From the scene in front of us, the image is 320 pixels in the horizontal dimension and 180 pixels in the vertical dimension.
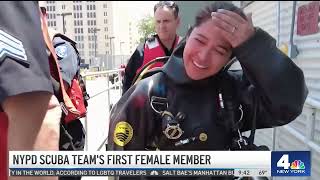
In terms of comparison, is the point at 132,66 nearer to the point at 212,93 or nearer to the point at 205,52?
the point at 212,93

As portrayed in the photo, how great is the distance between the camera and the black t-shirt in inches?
27.9

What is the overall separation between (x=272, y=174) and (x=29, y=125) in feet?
1.58

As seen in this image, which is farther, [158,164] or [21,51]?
[158,164]

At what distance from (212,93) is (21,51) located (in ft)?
2.25

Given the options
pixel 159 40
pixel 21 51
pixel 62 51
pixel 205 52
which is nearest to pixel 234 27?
pixel 205 52

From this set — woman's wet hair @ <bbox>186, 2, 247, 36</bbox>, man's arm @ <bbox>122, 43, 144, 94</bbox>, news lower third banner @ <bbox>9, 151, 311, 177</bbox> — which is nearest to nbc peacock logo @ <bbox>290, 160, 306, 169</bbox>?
news lower third banner @ <bbox>9, 151, 311, 177</bbox>

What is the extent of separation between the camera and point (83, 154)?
842mm

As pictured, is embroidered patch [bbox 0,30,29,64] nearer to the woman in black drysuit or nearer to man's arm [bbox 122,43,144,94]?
the woman in black drysuit

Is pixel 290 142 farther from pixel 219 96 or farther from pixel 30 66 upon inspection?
pixel 30 66

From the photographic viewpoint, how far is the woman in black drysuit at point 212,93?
1.07 m

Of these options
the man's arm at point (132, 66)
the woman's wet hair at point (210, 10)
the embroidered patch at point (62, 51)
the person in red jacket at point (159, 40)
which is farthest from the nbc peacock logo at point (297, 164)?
the man's arm at point (132, 66)

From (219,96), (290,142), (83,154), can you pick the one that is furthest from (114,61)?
(290,142)

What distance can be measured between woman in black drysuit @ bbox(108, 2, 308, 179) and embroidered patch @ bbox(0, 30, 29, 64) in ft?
1.70

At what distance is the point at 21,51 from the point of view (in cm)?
72
